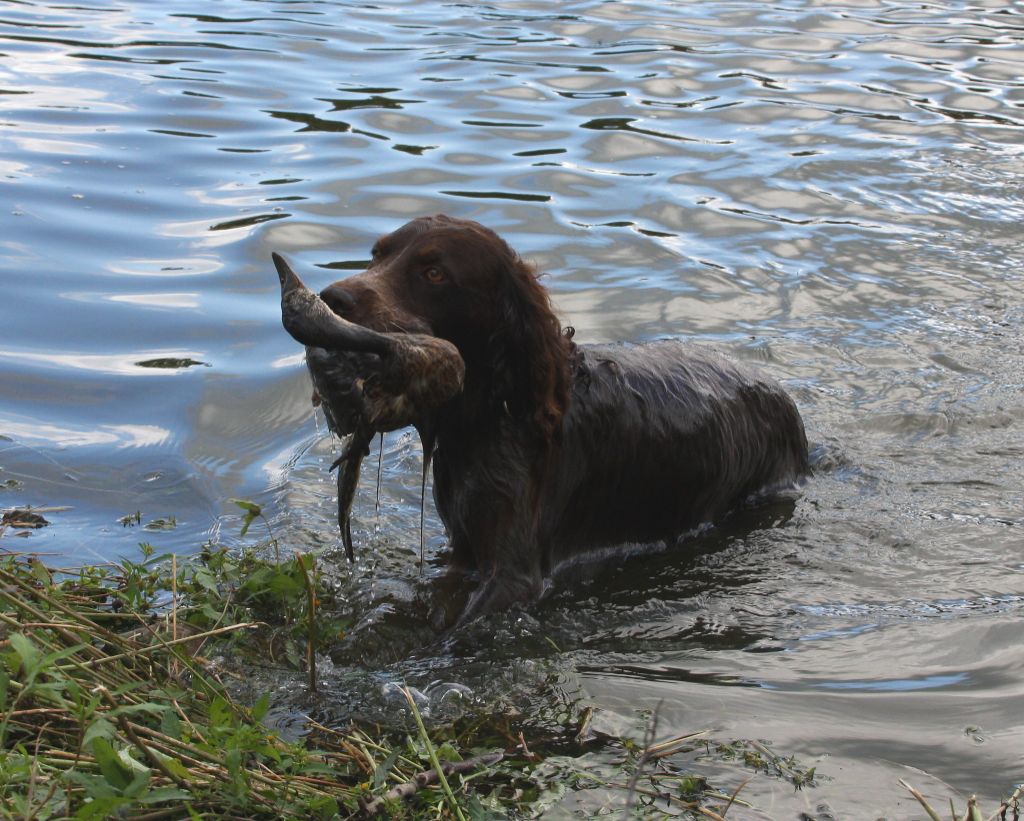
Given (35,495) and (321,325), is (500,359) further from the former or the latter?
(35,495)

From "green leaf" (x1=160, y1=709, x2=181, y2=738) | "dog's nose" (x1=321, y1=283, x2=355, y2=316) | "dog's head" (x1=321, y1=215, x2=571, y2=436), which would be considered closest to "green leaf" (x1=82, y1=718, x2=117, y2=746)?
"green leaf" (x1=160, y1=709, x2=181, y2=738)

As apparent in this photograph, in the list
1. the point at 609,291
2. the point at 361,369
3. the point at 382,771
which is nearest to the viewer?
the point at 382,771

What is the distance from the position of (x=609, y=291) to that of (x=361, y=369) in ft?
16.2

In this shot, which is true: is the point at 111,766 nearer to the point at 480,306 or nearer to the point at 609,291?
the point at 480,306

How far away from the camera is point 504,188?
1094 cm

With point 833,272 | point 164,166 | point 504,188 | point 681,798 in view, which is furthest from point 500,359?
point 164,166

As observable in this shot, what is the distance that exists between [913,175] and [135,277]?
660cm

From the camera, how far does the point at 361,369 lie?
14.2ft

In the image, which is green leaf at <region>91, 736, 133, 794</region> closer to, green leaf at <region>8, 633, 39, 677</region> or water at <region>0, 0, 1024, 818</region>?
green leaf at <region>8, 633, 39, 677</region>

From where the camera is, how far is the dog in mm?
4992

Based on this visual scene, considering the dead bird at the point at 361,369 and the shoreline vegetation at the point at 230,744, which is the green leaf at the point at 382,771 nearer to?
the shoreline vegetation at the point at 230,744

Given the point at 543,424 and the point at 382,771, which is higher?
the point at 543,424

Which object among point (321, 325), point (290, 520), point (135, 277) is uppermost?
point (321, 325)

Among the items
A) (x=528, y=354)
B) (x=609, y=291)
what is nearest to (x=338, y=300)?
(x=528, y=354)
